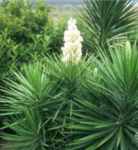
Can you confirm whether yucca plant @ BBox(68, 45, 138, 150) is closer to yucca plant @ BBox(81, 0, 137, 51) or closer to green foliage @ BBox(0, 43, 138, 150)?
green foliage @ BBox(0, 43, 138, 150)

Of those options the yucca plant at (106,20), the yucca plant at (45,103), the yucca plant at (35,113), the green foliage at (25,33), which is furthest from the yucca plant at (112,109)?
the yucca plant at (106,20)

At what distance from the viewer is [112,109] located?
5.55 metres

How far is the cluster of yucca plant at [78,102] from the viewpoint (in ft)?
17.8

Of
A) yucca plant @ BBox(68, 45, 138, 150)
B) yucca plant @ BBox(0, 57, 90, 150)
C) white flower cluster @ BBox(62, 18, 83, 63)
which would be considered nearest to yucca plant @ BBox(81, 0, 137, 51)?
yucca plant @ BBox(0, 57, 90, 150)

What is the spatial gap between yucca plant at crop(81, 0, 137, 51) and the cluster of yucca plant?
1.89m

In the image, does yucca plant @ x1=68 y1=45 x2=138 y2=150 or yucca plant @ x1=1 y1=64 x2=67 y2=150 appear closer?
yucca plant @ x1=68 y1=45 x2=138 y2=150

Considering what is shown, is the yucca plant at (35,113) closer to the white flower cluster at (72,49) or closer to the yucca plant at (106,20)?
the white flower cluster at (72,49)

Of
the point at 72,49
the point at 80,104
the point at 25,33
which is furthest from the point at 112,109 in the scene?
the point at 25,33

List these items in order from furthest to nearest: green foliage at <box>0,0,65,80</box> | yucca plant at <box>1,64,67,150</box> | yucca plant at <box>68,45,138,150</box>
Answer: green foliage at <box>0,0,65,80</box> < yucca plant at <box>1,64,67,150</box> < yucca plant at <box>68,45,138,150</box>

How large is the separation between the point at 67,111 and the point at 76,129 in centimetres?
33

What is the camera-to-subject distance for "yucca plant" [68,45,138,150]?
5402 millimetres

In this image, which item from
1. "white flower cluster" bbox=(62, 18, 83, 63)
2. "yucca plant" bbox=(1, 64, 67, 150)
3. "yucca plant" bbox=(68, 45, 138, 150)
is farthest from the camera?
"yucca plant" bbox=(1, 64, 67, 150)

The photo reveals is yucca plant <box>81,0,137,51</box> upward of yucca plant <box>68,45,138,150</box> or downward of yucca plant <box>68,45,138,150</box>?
upward

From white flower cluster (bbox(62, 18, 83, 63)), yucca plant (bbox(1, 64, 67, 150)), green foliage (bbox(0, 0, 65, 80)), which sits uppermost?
green foliage (bbox(0, 0, 65, 80))
